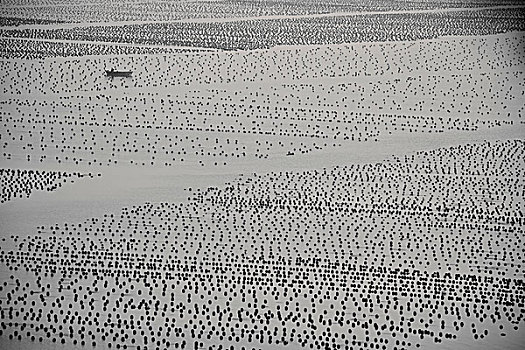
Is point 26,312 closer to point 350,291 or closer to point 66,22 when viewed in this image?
point 350,291

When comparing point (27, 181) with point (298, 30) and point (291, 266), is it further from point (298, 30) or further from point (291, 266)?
point (298, 30)

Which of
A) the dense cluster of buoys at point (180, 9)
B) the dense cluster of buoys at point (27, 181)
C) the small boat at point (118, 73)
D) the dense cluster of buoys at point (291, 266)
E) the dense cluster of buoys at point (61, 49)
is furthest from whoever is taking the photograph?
the dense cluster of buoys at point (180, 9)

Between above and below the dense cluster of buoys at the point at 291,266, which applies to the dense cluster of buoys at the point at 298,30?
above

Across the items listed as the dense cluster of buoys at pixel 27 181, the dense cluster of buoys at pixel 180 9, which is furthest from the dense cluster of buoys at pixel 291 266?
the dense cluster of buoys at pixel 180 9

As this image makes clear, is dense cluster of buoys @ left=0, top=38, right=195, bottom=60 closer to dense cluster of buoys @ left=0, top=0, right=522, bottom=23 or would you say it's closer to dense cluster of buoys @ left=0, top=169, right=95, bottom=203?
dense cluster of buoys @ left=0, top=0, right=522, bottom=23

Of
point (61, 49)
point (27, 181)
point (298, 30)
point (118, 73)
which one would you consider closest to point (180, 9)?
point (298, 30)

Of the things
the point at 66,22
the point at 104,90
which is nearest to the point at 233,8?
the point at 66,22

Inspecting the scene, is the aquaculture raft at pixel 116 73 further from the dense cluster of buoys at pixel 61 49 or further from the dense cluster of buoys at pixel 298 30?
the dense cluster of buoys at pixel 298 30
